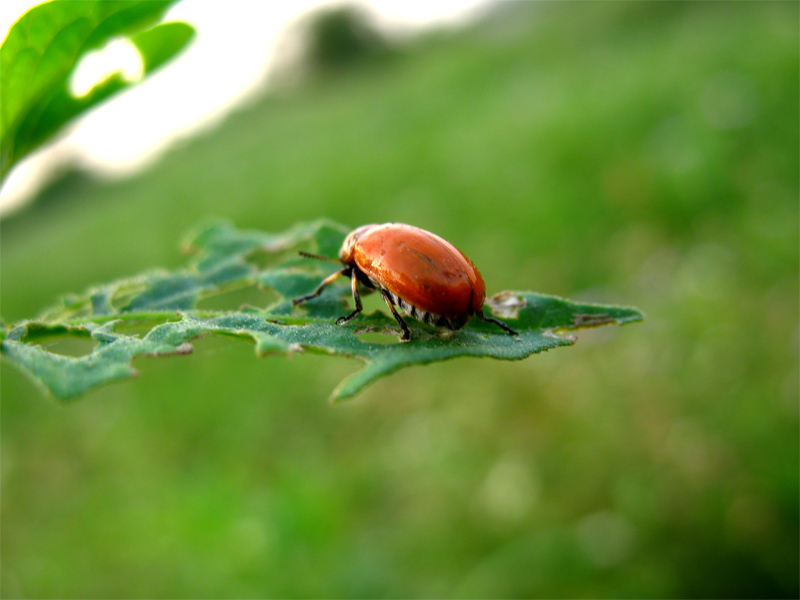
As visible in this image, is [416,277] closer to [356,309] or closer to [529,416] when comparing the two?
[356,309]

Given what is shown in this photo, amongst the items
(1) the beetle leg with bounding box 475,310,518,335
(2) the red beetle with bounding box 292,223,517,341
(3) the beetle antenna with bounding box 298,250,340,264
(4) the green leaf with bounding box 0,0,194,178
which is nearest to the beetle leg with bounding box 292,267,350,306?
(2) the red beetle with bounding box 292,223,517,341

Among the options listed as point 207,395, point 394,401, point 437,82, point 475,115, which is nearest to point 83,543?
point 207,395

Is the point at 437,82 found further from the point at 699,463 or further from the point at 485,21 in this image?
the point at 699,463

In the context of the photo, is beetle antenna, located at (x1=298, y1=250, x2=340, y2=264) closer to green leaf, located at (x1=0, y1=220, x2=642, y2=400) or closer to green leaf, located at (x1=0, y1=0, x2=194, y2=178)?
green leaf, located at (x1=0, y1=220, x2=642, y2=400)

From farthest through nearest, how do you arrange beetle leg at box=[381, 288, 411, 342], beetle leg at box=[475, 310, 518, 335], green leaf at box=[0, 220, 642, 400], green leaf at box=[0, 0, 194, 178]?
beetle leg at box=[381, 288, 411, 342] → beetle leg at box=[475, 310, 518, 335] → green leaf at box=[0, 0, 194, 178] → green leaf at box=[0, 220, 642, 400]

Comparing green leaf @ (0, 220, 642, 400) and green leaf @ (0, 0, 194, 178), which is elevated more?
green leaf @ (0, 0, 194, 178)

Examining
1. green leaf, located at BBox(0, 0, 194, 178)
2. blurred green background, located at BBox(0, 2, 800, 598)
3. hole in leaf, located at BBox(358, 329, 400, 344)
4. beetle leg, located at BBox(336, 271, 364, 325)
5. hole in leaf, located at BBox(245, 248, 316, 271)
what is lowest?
blurred green background, located at BBox(0, 2, 800, 598)

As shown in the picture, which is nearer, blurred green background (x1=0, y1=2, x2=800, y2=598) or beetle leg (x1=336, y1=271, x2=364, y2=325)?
beetle leg (x1=336, y1=271, x2=364, y2=325)

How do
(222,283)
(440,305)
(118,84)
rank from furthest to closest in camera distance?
1. (222,283)
2. (440,305)
3. (118,84)

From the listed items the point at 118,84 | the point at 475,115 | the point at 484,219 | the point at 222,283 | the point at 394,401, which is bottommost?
the point at 394,401
